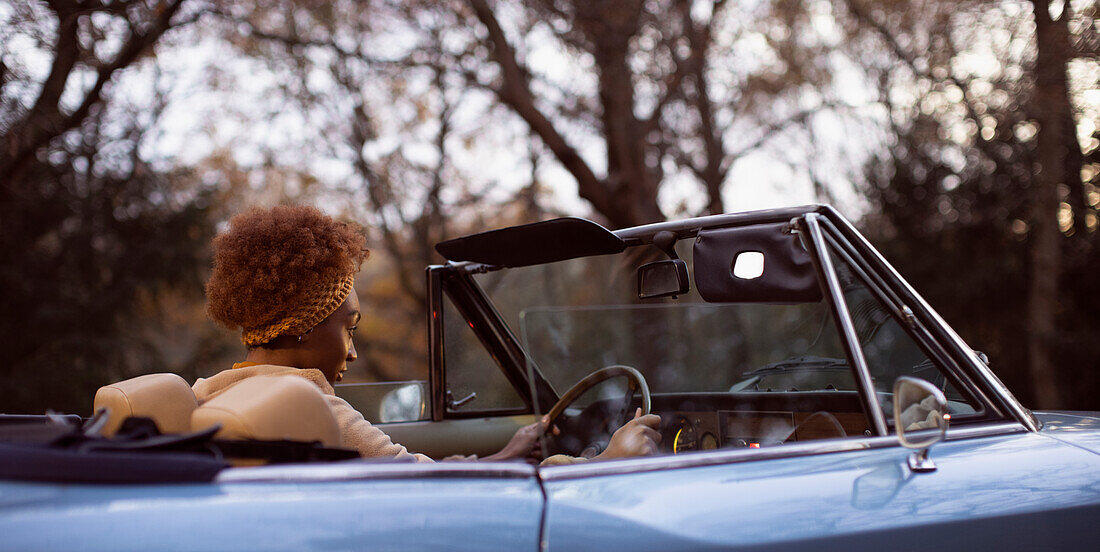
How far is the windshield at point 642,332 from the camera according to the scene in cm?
294

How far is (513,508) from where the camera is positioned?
4.96 ft

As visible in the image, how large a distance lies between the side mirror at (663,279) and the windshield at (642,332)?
5 cm

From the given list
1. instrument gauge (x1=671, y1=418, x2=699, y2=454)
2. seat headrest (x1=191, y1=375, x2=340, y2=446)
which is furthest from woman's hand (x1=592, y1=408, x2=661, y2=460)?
instrument gauge (x1=671, y1=418, x2=699, y2=454)

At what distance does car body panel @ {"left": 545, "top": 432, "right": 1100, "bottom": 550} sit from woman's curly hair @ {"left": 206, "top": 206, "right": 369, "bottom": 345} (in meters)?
0.93

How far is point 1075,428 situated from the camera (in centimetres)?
228

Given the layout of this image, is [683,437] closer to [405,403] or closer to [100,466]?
[405,403]

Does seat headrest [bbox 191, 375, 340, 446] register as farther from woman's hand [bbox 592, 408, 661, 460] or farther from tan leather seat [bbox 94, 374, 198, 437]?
woman's hand [bbox 592, 408, 661, 460]

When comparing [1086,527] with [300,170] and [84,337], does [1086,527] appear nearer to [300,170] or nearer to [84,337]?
[84,337]

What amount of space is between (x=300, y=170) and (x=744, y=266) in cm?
1285

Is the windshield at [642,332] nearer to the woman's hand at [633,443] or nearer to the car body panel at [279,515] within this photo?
the woman's hand at [633,443]

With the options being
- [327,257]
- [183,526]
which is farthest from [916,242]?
[183,526]

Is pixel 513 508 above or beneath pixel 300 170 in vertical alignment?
beneath

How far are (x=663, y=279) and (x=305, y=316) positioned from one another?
1.19 m

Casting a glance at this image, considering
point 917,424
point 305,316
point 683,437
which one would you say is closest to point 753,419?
point 683,437
